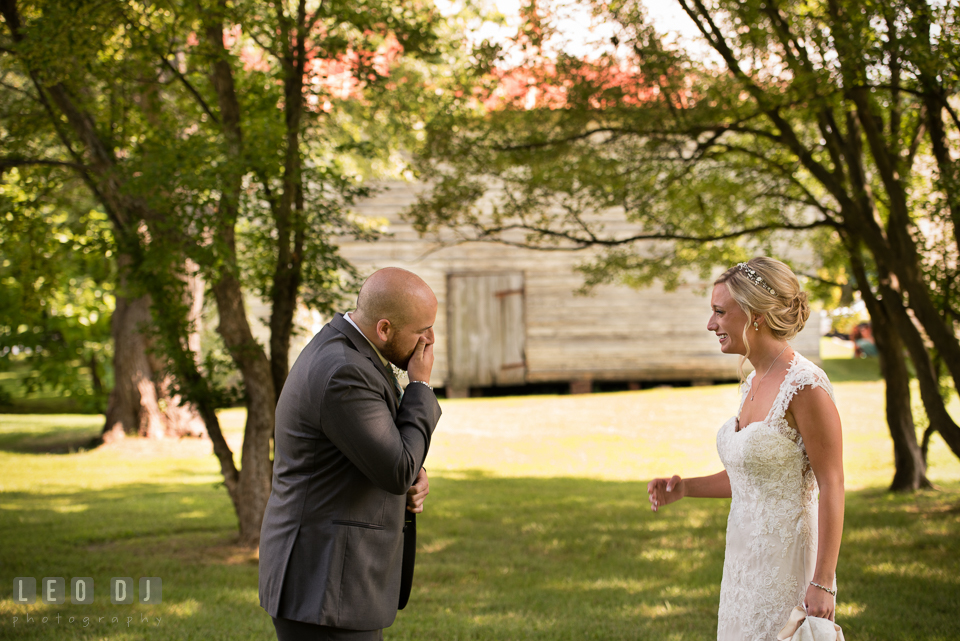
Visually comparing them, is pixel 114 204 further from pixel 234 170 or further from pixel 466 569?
pixel 466 569

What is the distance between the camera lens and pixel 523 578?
596 centimetres

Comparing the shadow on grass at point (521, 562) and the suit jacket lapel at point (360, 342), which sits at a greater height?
the suit jacket lapel at point (360, 342)

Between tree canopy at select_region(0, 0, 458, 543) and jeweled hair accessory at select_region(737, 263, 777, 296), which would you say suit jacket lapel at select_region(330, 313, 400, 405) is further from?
tree canopy at select_region(0, 0, 458, 543)

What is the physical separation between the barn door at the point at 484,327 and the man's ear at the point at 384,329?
1572cm

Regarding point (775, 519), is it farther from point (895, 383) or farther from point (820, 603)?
point (895, 383)

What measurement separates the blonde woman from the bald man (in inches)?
48.6

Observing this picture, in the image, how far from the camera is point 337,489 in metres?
2.25

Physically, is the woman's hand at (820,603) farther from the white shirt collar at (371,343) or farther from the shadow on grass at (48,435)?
the shadow on grass at (48,435)

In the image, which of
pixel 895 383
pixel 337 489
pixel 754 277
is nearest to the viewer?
pixel 337 489

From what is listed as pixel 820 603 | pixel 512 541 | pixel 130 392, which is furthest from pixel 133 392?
pixel 820 603

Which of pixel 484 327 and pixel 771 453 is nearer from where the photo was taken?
pixel 771 453

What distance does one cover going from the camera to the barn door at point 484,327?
59.4 ft

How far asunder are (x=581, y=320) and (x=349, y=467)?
16.3m
